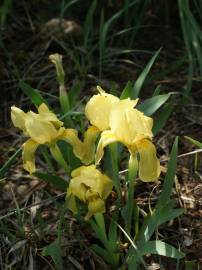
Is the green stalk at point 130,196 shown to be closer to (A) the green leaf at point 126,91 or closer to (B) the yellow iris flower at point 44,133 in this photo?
(B) the yellow iris flower at point 44,133

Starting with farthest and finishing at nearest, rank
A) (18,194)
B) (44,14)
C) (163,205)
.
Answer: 1. (44,14)
2. (18,194)
3. (163,205)

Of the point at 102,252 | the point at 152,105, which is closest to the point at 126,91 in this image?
the point at 152,105

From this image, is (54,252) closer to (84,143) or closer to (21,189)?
(84,143)

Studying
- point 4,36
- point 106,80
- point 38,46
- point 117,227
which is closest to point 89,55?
point 106,80

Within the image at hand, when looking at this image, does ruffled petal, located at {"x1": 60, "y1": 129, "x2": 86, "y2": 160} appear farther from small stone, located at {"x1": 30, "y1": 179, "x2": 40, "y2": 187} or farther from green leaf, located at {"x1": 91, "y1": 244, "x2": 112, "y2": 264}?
small stone, located at {"x1": 30, "y1": 179, "x2": 40, "y2": 187}

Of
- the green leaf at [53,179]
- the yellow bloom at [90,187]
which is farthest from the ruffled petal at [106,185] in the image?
the green leaf at [53,179]

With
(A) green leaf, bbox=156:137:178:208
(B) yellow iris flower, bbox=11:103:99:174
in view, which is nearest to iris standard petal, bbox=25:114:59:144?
(B) yellow iris flower, bbox=11:103:99:174

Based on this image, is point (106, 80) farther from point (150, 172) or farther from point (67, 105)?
point (150, 172)
